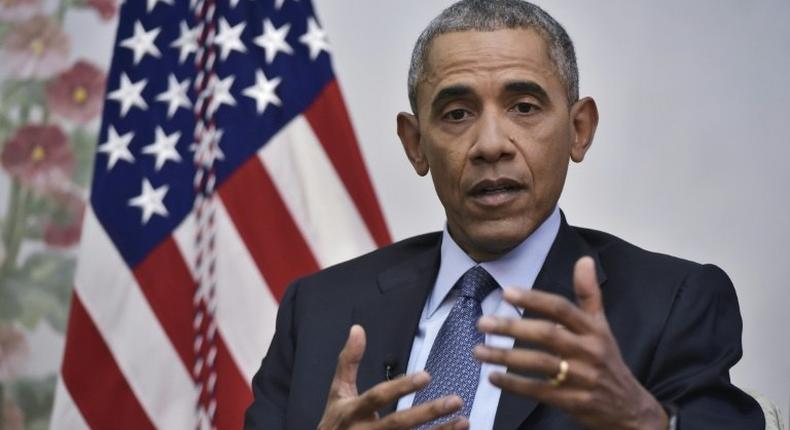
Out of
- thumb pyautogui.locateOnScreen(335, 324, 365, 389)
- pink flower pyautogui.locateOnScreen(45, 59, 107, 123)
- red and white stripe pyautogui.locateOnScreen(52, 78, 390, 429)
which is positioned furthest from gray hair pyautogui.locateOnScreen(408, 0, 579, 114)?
pink flower pyautogui.locateOnScreen(45, 59, 107, 123)

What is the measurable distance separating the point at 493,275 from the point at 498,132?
29 centimetres

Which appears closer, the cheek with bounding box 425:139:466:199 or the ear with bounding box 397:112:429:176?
the cheek with bounding box 425:139:466:199

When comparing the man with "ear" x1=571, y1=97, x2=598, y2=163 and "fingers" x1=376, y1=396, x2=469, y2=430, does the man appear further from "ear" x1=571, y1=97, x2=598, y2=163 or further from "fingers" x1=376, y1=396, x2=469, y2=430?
"fingers" x1=376, y1=396, x2=469, y2=430

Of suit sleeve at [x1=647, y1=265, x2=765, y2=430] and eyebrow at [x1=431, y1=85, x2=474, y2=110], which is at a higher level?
eyebrow at [x1=431, y1=85, x2=474, y2=110]

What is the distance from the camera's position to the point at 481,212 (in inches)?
86.4

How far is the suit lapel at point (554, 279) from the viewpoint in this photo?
2.03 m

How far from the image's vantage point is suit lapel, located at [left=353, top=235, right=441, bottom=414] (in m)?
2.23

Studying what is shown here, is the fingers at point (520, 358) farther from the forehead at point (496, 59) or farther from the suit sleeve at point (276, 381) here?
the suit sleeve at point (276, 381)

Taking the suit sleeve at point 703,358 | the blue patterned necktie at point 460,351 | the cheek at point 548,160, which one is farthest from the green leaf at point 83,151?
the suit sleeve at point 703,358

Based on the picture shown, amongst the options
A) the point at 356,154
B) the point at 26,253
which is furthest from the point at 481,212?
the point at 26,253

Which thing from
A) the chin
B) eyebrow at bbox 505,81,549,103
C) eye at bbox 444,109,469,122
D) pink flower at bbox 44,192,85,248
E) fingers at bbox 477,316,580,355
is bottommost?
fingers at bbox 477,316,580,355

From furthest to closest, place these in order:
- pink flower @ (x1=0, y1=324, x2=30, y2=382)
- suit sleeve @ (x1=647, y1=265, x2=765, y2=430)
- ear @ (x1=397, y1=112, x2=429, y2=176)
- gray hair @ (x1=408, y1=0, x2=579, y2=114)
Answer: pink flower @ (x1=0, y1=324, x2=30, y2=382)
ear @ (x1=397, y1=112, x2=429, y2=176)
gray hair @ (x1=408, y1=0, x2=579, y2=114)
suit sleeve @ (x1=647, y1=265, x2=765, y2=430)

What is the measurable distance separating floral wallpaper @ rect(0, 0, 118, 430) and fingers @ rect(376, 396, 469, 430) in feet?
6.77

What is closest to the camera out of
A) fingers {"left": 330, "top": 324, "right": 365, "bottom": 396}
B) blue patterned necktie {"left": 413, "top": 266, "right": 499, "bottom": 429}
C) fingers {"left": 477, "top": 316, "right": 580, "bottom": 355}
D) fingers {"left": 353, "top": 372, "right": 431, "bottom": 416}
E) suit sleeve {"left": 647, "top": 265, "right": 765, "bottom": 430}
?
fingers {"left": 477, "top": 316, "right": 580, "bottom": 355}
